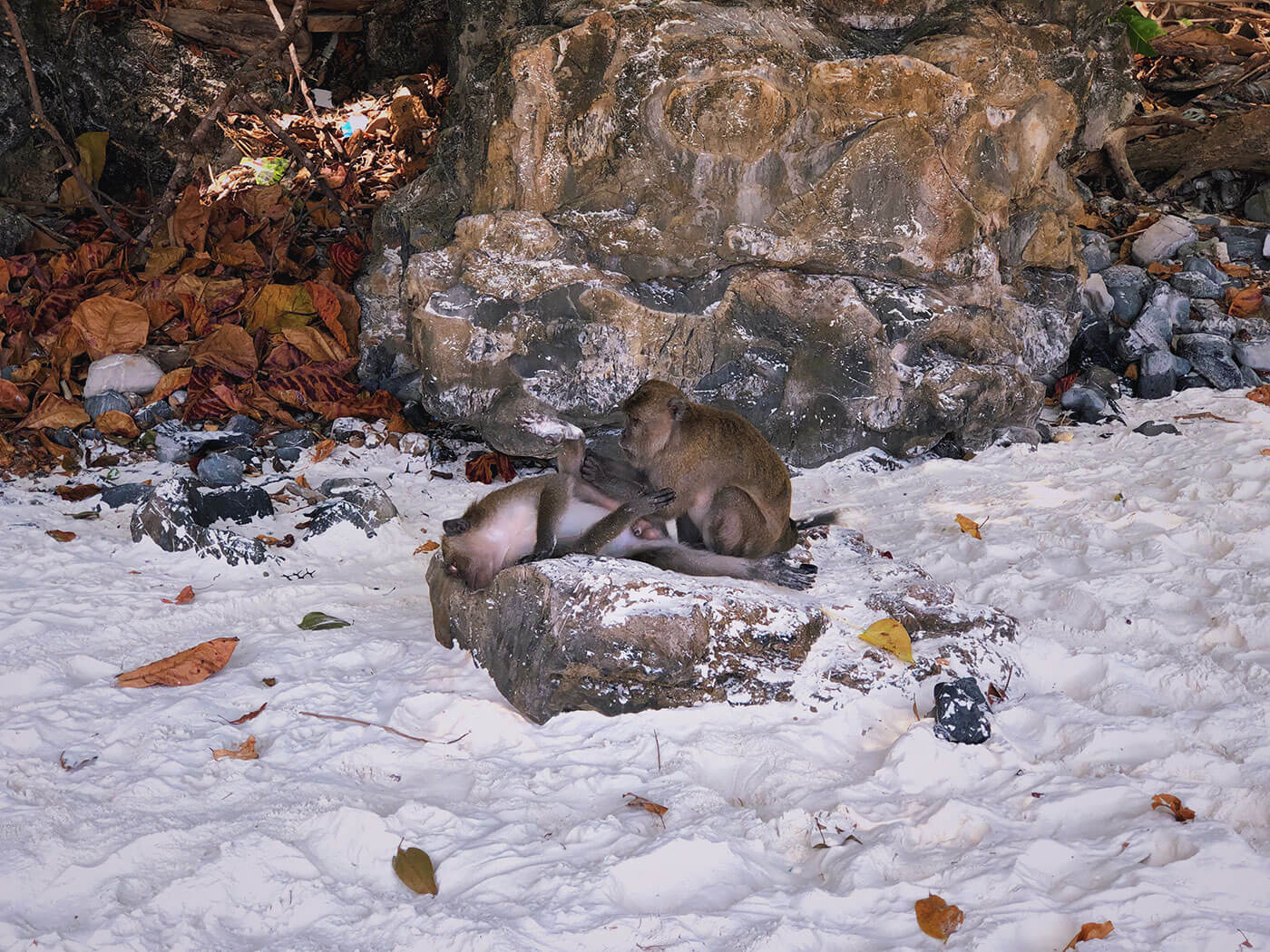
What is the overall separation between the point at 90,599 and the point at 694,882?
118 inches

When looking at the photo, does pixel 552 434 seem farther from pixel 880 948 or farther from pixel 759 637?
pixel 880 948

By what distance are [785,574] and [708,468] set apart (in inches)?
21.7

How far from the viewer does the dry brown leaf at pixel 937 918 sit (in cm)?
277

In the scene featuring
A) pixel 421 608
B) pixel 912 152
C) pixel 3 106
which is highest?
pixel 3 106

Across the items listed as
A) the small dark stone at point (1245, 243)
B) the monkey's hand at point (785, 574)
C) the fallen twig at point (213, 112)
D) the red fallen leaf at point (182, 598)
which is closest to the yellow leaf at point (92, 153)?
the fallen twig at point (213, 112)

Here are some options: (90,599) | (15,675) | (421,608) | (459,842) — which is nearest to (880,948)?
(459,842)

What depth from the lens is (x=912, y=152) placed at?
6113 mm

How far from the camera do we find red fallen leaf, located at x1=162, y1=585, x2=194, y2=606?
4.66 meters

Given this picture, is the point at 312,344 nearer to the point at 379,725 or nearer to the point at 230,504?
the point at 230,504

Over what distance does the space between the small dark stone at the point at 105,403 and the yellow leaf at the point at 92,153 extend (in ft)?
8.70

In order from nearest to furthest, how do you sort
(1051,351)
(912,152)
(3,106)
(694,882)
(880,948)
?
(880,948)
(694,882)
(912,152)
(1051,351)
(3,106)

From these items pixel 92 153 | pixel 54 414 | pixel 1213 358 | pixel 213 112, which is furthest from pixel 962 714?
pixel 92 153

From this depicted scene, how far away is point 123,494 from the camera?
18.4ft

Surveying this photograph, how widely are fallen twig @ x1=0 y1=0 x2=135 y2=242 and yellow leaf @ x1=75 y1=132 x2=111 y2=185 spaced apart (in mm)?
382
